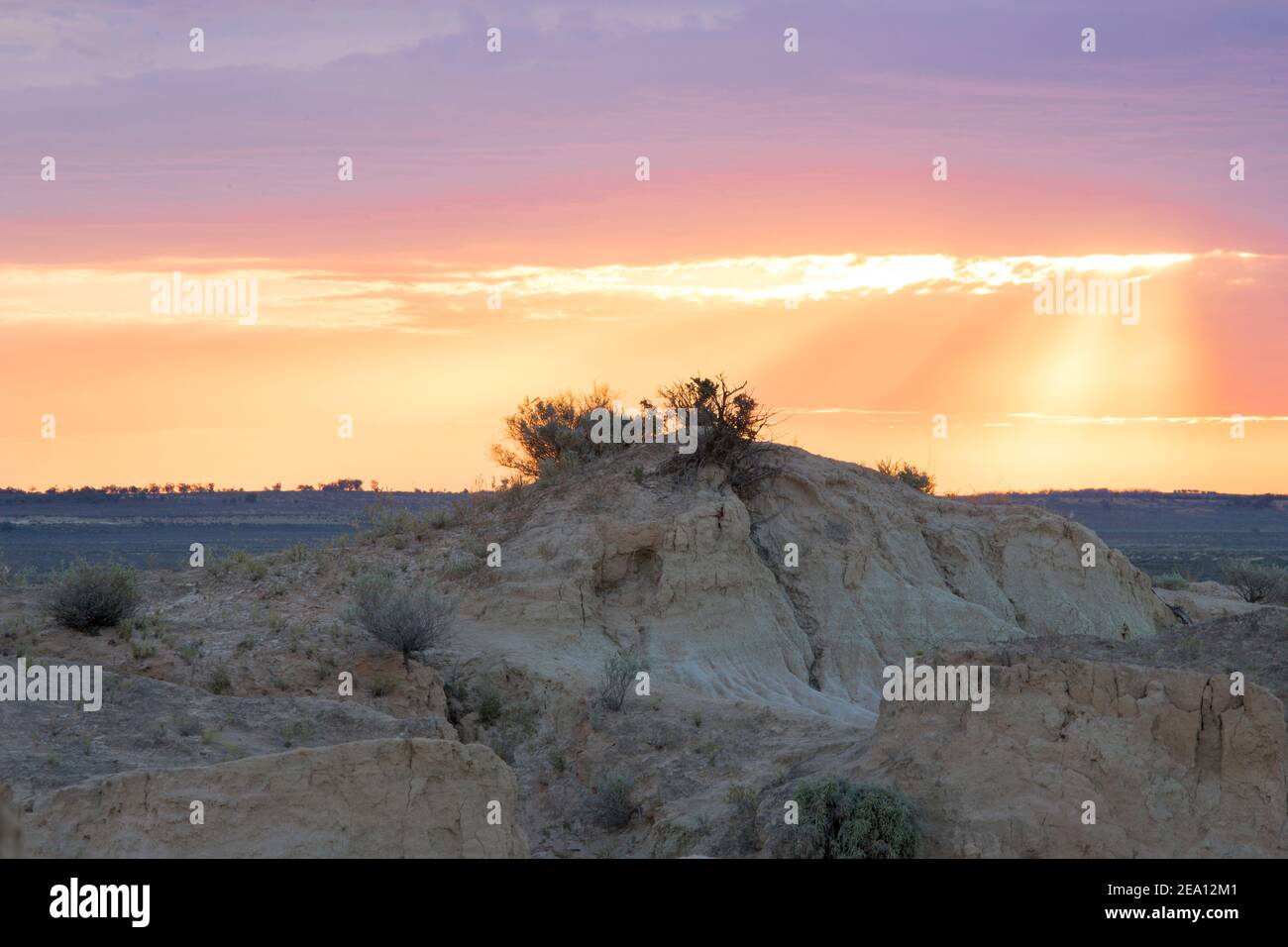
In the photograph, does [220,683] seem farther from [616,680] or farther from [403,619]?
[616,680]

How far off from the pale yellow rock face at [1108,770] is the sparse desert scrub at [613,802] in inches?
128

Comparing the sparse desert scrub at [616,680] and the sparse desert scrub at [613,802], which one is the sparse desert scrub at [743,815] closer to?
the sparse desert scrub at [613,802]

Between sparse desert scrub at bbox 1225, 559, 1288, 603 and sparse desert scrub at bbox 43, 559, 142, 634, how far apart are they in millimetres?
20064

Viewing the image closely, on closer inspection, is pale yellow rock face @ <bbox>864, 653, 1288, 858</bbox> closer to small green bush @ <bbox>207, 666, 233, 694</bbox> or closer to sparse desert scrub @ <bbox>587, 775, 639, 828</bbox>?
sparse desert scrub @ <bbox>587, 775, 639, 828</bbox>

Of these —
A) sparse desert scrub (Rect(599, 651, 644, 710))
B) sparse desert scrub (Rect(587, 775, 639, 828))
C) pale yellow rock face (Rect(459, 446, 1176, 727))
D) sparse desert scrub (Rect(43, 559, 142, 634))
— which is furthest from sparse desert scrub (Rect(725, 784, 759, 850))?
sparse desert scrub (Rect(43, 559, 142, 634))

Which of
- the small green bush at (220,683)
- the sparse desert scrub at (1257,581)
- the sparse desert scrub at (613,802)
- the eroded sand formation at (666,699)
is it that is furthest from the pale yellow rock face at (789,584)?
the sparse desert scrub at (1257,581)

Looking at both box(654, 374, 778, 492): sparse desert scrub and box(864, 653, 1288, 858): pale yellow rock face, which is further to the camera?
box(654, 374, 778, 492): sparse desert scrub

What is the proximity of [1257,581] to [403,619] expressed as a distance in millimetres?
17906

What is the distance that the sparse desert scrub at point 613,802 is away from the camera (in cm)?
1415

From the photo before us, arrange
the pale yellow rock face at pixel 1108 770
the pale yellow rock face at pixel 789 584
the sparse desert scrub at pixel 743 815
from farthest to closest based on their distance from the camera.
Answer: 1. the pale yellow rock face at pixel 789 584
2. the sparse desert scrub at pixel 743 815
3. the pale yellow rock face at pixel 1108 770

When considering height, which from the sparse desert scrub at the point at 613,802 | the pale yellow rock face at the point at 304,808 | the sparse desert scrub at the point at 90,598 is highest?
the sparse desert scrub at the point at 90,598

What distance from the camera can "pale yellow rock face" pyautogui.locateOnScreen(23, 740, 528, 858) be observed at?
9.72 m
